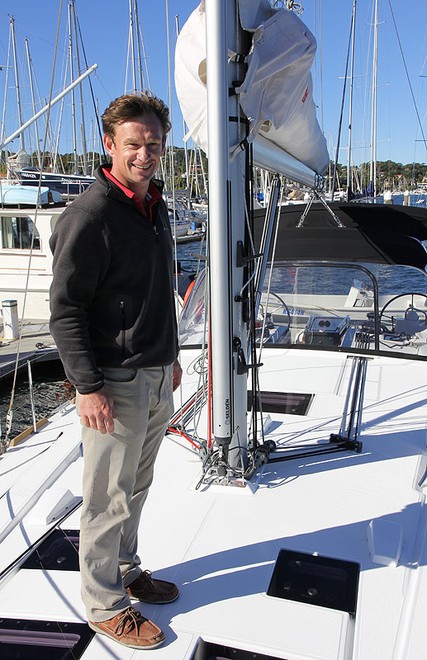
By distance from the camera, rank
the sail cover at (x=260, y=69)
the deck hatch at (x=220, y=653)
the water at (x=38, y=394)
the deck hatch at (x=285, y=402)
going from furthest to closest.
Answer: the water at (x=38, y=394), the deck hatch at (x=285, y=402), the sail cover at (x=260, y=69), the deck hatch at (x=220, y=653)

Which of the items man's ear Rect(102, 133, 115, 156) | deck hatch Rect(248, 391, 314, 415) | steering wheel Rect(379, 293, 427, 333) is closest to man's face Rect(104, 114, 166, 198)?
man's ear Rect(102, 133, 115, 156)

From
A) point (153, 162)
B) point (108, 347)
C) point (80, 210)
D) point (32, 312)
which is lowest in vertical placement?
point (32, 312)

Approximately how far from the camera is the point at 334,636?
1894 millimetres

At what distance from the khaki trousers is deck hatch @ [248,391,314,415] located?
1902 mm

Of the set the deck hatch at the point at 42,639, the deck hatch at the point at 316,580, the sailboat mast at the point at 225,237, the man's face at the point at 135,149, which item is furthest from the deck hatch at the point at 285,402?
the man's face at the point at 135,149

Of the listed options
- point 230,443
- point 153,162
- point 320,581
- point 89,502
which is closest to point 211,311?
point 230,443

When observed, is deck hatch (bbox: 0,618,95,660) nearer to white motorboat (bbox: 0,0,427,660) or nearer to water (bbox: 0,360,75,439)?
white motorboat (bbox: 0,0,427,660)

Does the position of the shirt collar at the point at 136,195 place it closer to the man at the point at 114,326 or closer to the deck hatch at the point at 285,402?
the man at the point at 114,326

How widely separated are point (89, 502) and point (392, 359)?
3.44m

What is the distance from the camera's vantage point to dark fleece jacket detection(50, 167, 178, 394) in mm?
1717

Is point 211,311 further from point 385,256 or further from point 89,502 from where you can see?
point 385,256

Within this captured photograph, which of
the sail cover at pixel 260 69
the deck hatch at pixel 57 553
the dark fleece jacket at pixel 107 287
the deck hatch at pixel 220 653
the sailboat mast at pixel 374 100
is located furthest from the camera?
the sailboat mast at pixel 374 100

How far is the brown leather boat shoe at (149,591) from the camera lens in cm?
207

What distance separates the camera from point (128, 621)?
188 cm
